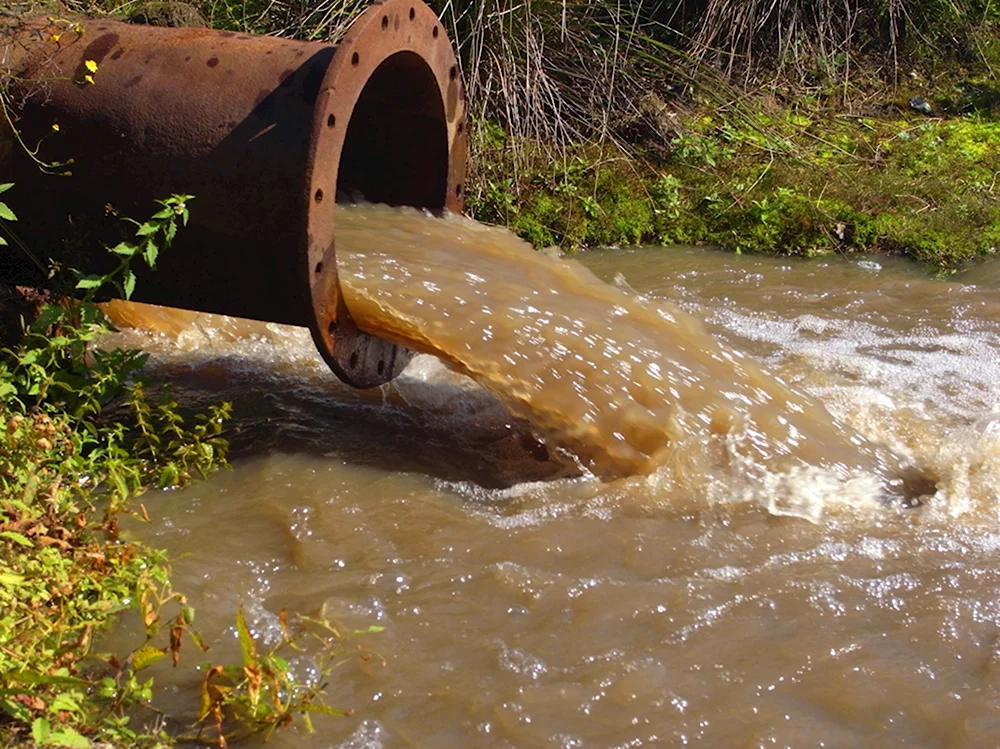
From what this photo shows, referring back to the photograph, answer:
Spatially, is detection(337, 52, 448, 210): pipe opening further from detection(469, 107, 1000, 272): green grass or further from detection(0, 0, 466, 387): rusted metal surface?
detection(469, 107, 1000, 272): green grass

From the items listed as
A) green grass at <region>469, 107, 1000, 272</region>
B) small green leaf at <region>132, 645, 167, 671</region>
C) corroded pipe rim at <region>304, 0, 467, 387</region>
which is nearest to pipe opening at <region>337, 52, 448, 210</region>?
corroded pipe rim at <region>304, 0, 467, 387</region>

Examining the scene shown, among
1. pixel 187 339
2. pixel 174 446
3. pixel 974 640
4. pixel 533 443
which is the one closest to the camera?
pixel 974 640

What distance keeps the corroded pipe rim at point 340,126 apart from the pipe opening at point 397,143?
0.69 ft

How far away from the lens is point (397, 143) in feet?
16.0

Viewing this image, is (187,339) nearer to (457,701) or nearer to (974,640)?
(457,701)

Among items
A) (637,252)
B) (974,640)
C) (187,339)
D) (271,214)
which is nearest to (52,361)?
(271,214)

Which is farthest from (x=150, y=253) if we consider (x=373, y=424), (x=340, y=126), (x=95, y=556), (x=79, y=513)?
(x=373, y=424)

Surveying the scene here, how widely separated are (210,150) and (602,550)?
1.73m

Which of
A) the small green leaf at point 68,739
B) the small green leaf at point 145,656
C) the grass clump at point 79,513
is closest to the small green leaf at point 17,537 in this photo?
the grass clump at point 79,513

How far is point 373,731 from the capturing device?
2.67 meters

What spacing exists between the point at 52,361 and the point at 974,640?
2.88 m

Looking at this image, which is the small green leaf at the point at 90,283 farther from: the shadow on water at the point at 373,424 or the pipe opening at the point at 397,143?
the pipe opening at the point at 397,143

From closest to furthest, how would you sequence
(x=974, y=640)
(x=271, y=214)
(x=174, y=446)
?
(x=974, y=640) → (x=271, y=214) → (x=174, y=446)

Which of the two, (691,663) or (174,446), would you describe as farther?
(174,446)
